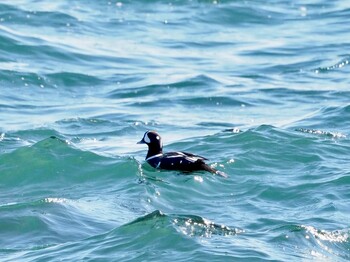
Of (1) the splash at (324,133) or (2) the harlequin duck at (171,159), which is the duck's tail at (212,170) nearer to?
(2) the harlequin duck at (171,159)

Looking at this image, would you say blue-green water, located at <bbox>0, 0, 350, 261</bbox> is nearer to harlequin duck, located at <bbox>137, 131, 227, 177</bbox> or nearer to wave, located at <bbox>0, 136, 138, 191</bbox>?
wave, located at <bbox>0, 136, 138, 191</bbox>

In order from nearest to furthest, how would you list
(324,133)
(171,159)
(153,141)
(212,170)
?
(212,170) → (171,159) → (153,141) → (324,133)

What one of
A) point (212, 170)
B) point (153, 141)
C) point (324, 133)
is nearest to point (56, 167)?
point (153, 141)

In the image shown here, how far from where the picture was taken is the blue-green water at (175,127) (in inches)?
415

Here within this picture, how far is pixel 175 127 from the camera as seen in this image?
16.6 meters

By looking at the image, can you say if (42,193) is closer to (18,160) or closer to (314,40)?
(18,160)

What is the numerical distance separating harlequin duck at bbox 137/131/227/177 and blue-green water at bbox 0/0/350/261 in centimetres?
13

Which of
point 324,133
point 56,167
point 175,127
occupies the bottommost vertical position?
point 175,127

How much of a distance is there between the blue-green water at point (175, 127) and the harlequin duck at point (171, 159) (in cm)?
13

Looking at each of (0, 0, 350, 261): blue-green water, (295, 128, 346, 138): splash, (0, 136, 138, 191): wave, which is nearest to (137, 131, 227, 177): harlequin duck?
(0, 0, 350, 261): blue-green water

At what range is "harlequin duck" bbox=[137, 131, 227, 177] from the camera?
13.3 meters

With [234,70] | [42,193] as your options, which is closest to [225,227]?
[42,193]

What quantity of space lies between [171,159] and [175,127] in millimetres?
3134

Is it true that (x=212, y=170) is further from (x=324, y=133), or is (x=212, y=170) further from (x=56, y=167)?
(x=324, y=133)
